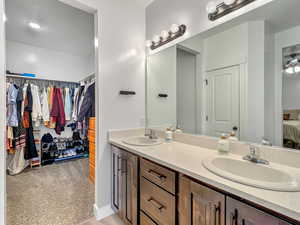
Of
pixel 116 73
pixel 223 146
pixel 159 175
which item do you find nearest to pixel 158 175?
pixel 159 175

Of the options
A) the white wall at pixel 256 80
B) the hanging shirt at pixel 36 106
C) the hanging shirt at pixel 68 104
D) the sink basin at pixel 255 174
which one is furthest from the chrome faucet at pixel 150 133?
the hanging shirt at pixel 36 106

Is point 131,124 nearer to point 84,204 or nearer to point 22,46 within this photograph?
point 84,204

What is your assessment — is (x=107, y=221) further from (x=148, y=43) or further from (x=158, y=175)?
(x=148, y=43)

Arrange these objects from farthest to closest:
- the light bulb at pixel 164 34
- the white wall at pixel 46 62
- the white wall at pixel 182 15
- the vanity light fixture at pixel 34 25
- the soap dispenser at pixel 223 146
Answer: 1. the white wall at pixel 46 62
2. the vanity light fixture at pixel 34 25
3. the light bulb at pixel 164 34
4. the white wall at pixel 182 15
5. the soap dispenser at pixel 223 146

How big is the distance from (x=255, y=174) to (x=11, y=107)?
3636 millimetres

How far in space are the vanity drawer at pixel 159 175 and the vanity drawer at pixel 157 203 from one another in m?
0.04

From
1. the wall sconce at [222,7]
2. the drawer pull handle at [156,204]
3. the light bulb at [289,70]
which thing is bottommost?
the drawer pull handle at [156,204]

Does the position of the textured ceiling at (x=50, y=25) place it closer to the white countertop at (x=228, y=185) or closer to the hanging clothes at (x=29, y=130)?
the hanging clothes at (x=29, y=130)

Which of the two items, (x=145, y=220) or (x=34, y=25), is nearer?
(x=145, y=220)

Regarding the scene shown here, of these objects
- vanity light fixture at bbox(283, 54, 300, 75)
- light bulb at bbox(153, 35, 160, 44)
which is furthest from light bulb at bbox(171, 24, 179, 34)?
vanity light fixture at bbox(283, 54, 300, 75)

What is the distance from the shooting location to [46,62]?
345 centimetres

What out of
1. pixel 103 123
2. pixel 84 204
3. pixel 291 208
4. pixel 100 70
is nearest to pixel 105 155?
pixel 103 123

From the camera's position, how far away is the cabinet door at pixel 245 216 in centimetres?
63

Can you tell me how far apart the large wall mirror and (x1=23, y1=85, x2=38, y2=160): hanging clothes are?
114 inches
